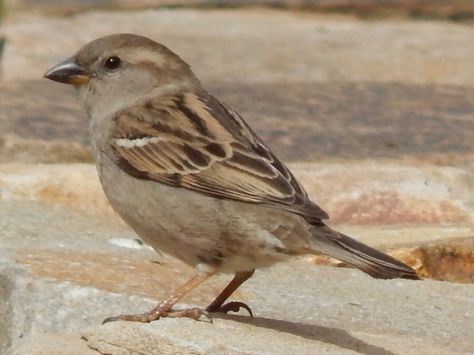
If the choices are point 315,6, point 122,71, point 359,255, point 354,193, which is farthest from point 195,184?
point 315,6

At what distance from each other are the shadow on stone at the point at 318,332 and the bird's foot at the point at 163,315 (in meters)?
0.09

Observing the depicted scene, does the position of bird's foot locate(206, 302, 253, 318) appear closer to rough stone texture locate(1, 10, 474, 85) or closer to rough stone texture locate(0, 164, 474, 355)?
rough stone texture locate(0, 164, 474, 355)

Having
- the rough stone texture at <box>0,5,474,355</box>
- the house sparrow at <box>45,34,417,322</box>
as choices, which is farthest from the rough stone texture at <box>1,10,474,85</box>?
the house sparrow at <box>45,34,417,322</box>

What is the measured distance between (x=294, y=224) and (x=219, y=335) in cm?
51

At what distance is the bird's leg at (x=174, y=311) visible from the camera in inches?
173

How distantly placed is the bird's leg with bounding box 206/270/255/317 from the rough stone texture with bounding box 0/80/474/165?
1.85 metres

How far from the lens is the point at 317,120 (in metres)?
7.48

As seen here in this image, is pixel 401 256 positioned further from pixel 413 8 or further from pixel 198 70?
pixel 413 8

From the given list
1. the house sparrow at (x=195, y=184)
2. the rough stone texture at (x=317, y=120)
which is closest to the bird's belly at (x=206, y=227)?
the house sparrow at (x=195, y=184)

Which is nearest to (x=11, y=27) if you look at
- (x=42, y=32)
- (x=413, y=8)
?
(x=42, y=32)

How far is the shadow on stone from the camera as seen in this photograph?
4.25 metres

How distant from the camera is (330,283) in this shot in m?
5.02

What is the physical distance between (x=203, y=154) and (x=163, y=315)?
1.98 feet

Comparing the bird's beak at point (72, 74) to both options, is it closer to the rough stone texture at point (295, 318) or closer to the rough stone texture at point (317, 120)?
the rough stone texture at point (295, 318)
